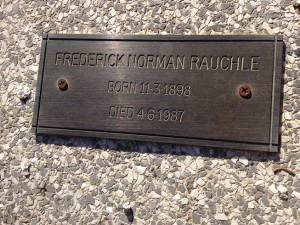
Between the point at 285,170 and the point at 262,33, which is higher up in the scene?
the point at 262,33

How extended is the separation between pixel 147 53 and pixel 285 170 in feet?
3.60

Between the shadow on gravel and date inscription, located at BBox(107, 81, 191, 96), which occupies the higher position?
date inscription, located at BBox(107, 81, 191, 96)

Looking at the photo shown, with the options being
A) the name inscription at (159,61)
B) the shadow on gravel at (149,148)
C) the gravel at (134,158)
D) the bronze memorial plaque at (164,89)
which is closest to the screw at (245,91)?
the bronze memorial plaque at (164,89)

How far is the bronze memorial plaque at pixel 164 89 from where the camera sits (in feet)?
7.06

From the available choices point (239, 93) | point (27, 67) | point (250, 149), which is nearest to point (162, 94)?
point (239, 93)

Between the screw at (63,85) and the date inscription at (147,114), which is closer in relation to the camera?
the date inscription at (147,114)

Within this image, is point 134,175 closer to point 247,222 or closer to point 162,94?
point 162,94

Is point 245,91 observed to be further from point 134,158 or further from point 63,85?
point 63,85

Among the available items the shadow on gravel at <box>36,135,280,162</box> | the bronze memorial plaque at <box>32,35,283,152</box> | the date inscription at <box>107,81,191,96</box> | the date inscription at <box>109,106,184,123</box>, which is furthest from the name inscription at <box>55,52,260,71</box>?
the shadow on gravel at <box>36,135,280,162</box>

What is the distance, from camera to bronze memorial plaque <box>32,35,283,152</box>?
7.06 ft

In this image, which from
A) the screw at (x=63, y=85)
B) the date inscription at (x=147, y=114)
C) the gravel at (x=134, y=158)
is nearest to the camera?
the gravel at (x=134, y=158)

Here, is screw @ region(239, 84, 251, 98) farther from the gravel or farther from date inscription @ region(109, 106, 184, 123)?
date inscription @ region(109, 106, 184, 123)

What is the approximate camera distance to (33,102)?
259cm

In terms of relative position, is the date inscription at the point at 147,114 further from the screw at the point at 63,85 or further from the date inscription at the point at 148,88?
the screw at the point at 63,85
